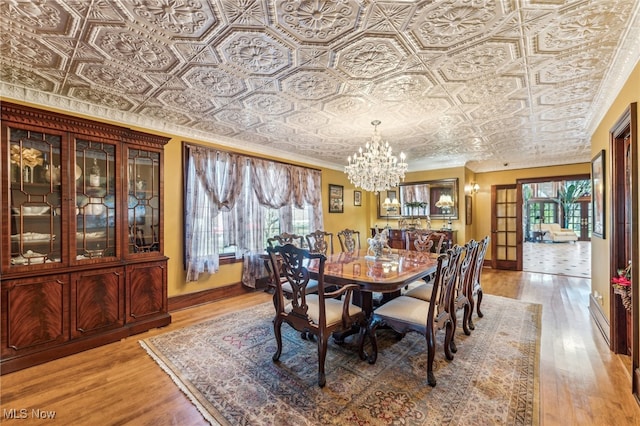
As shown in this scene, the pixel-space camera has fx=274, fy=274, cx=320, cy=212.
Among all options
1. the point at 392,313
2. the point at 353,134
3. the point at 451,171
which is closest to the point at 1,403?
the point at 392,313

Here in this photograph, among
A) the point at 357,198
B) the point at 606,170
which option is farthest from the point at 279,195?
the point at 606,170

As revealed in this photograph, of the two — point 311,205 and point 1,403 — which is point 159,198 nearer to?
point 1,403

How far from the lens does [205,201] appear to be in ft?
13.4

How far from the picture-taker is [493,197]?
6.64 meters

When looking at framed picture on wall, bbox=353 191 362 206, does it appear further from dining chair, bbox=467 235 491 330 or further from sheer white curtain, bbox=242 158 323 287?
dining chair, bbox=467 235 491 330

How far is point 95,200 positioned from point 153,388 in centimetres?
200

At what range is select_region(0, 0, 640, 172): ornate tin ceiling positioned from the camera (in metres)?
1.64

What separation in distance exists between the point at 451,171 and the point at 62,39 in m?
6.41

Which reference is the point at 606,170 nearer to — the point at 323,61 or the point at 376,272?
the point at 376,272

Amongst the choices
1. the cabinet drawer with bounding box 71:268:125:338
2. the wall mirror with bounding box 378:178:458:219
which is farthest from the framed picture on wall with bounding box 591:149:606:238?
the cabinet drawer with bounding box 71:268:125:338

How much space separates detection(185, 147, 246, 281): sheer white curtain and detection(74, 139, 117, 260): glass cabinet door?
100 cm

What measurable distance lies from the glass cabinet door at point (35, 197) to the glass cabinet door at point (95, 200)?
0.50 feet

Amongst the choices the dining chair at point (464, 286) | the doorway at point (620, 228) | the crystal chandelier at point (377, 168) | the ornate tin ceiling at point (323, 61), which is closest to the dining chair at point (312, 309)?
the dining chair at point (464, 286)

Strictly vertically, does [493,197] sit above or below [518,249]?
above
